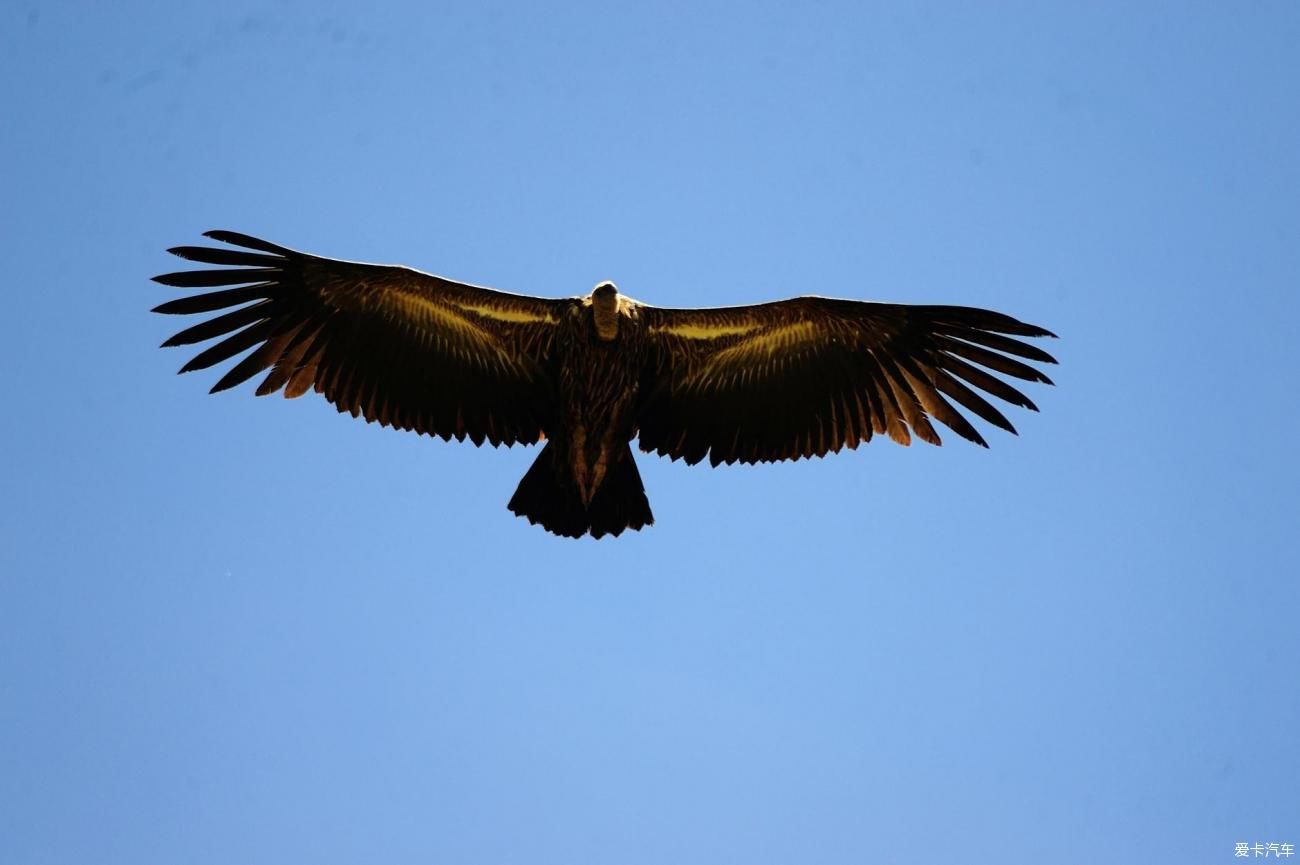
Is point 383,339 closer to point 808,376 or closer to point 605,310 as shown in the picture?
point 605,310

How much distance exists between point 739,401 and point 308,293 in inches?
116

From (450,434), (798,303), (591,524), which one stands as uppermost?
(798,303)

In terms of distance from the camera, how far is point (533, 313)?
11.2 meters

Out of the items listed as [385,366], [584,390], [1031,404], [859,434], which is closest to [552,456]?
[584,390]

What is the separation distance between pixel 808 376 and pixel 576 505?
1.85 metres

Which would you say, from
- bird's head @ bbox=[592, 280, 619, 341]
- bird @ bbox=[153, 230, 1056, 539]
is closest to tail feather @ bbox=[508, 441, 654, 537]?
bird @ bbox=[153, 230, 1056, 539]

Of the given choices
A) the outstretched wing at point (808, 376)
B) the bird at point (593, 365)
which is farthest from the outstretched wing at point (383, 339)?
the outstretched wing at point (808, 376)

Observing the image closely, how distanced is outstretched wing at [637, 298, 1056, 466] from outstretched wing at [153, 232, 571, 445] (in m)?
0.84

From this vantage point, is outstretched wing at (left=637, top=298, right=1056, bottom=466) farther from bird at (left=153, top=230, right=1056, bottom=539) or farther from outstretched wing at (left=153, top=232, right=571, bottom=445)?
outstretched wing at (left=153, top=232, right=571, bottom=445)

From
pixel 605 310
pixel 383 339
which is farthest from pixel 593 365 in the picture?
pixel 383 339

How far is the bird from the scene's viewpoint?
36.0 ft

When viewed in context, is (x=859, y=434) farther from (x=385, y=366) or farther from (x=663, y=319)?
(x=385, y=366)

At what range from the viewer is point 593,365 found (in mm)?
10977

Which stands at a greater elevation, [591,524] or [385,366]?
[385,366]
